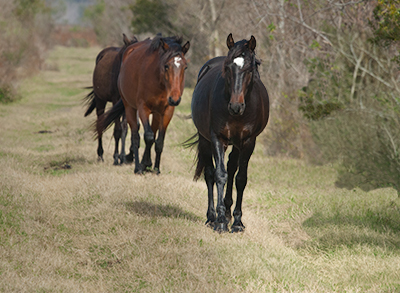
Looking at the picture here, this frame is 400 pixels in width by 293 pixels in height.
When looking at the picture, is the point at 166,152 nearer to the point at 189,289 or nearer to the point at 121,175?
the point at 121,175

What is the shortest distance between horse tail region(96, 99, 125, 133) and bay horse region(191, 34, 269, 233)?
3987 millimetres

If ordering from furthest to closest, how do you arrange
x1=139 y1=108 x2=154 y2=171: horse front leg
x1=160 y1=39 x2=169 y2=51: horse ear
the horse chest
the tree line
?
1. the tree line
2. x1=139 y1=108 x2=154 y2=171: horse front leg
3. x1=160 y1=39 x2=169 y2=51: horse ear
4. the horse chest

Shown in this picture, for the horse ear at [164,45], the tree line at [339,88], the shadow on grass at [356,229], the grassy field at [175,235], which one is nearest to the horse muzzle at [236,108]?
the grassy field at [175,235]

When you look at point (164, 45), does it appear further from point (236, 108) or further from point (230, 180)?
point (236, 108)

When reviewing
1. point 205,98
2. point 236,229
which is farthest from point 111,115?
point 236,229

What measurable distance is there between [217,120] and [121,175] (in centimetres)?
344

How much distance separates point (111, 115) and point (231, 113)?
18.2 ft

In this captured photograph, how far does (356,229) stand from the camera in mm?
6973

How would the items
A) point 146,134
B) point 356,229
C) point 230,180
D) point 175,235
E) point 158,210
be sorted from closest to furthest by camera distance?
point 175,235
point 230,180
point 158,210
point 356,229
point 146,134

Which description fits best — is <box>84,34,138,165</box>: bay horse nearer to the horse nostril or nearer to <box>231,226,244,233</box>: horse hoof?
<box>231,226,244,233</box>: horse hoof

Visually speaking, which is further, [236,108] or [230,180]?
[230,180]

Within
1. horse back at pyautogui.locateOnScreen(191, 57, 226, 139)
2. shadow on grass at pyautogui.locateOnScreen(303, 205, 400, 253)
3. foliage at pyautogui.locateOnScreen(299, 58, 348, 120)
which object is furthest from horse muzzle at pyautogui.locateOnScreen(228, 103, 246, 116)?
foliage at pyautogui.locateOnScreen(299, 58, 348, 120)

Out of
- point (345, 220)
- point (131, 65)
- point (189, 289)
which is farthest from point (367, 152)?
point (189, 289)

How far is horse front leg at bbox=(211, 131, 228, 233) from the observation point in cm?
588
